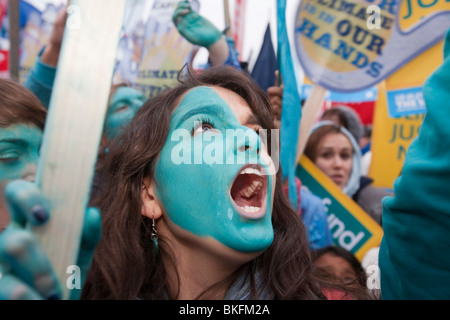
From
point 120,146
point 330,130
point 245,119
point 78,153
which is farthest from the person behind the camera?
point 330,130

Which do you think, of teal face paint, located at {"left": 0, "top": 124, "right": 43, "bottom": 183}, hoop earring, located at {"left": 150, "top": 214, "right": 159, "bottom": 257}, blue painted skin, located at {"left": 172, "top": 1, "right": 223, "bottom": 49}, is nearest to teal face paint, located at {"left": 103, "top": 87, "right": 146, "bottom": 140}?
blue painted skin, located at {"left": 172, "top": 1, "right": 223, "bottom": 49}

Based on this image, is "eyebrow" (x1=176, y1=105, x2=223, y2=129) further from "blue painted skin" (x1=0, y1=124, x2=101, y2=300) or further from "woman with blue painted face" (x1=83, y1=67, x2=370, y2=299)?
"blue painted skin" (x1=0, y1=124, x2=101, y2=300)

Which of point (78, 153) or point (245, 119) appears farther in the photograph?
point (245, 119)

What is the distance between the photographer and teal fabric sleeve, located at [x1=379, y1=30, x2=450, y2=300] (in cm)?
91

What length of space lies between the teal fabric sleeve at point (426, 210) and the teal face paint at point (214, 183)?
0.35 metres

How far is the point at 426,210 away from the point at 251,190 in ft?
1.80

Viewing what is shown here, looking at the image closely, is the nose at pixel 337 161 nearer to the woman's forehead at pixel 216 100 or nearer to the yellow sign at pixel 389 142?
A: the yellow sign at pixel 389 142

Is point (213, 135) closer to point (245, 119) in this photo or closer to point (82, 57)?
point (245, 119)

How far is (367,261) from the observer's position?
7.88 feet

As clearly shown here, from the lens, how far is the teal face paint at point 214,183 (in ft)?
3.82

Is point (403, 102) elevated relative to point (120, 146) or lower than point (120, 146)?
elevated

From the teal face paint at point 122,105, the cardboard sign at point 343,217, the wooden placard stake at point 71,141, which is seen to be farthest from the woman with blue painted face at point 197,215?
the cardboard sign at point 343,217
